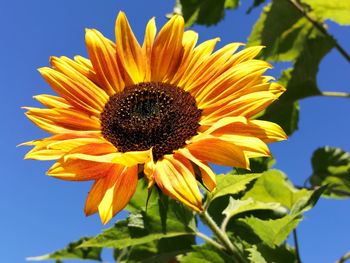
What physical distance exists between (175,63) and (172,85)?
0.21 ft

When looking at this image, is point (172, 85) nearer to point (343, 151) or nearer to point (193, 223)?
point (193, 223)

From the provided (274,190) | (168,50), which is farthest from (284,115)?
(168,50)

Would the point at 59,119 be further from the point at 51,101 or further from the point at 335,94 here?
the point at 335,94

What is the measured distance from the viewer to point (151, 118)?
5.20 ft

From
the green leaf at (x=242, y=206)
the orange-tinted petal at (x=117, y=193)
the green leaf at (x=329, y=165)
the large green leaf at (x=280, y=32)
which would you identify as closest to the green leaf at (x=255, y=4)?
the large green leaf at (x=280, y=32)

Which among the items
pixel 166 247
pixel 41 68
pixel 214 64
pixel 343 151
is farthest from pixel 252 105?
pixel 343 151

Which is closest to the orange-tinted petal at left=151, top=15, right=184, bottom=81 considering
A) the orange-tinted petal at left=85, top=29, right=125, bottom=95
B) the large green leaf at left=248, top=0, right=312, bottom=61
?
the orange-tinted petal at left=85, top=29, right=125, bottom=95

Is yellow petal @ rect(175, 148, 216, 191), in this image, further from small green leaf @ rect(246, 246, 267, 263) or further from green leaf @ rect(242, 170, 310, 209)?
green leaf @ rect(242, 170, 310, 209)

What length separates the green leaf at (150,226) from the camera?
5.12 feet

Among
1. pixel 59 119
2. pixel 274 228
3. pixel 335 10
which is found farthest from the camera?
pixel 335 10

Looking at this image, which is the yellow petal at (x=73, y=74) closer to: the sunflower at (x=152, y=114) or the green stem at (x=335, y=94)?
the sunflower at (x=152, y=114)

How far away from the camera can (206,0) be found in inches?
117

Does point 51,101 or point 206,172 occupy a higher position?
point 51,101

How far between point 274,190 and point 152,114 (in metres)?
0.75
